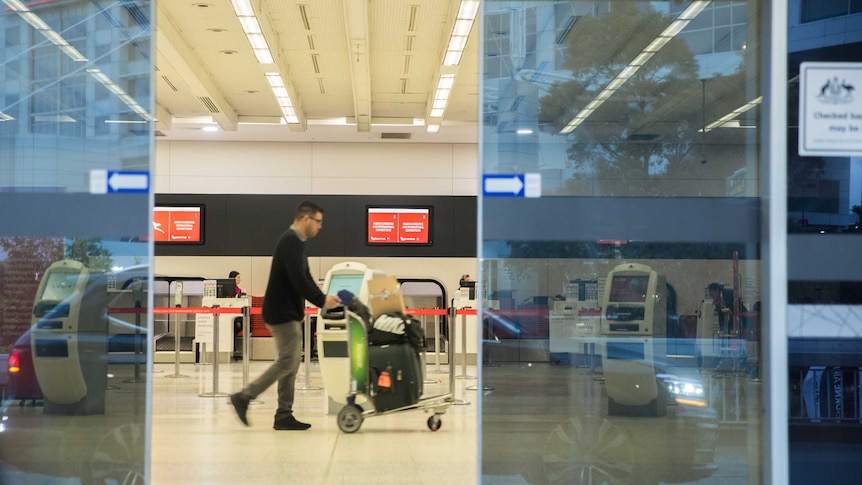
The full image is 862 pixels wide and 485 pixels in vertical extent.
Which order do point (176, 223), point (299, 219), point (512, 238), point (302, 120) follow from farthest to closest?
1. point (176, 223)
2. point (302, 120)
3. point (299, 219)
4. point (512, 238)

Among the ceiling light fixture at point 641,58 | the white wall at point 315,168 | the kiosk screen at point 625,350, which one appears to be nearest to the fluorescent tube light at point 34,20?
the ceiling light fixture at point 641,58

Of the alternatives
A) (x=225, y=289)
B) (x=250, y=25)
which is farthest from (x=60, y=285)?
(x=225, y=289)

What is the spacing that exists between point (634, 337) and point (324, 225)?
36.9 ft

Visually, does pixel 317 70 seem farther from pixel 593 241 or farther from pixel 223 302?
pixel 593 241

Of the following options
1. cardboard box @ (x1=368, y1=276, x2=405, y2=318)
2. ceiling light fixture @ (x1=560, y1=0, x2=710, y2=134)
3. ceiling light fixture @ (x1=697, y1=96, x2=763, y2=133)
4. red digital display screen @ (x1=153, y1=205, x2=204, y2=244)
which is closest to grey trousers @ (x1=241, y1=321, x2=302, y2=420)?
cardboard box @ (x1=368, y1=276, x2=405, y2=318)

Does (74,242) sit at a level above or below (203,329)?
above

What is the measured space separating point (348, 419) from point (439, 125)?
7539 mm

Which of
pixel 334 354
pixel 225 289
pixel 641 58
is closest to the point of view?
pixel 641 58

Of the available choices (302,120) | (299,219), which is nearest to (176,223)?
(302,120)

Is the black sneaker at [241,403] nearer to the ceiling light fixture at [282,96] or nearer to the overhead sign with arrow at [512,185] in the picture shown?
the overhead sign with arrow at [512,185]

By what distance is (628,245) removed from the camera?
150 inches

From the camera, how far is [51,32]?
12.5 ft

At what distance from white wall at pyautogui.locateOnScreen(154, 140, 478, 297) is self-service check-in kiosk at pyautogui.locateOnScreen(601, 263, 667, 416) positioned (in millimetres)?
11050

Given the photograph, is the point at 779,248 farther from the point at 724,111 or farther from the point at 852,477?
the point at 852,477
